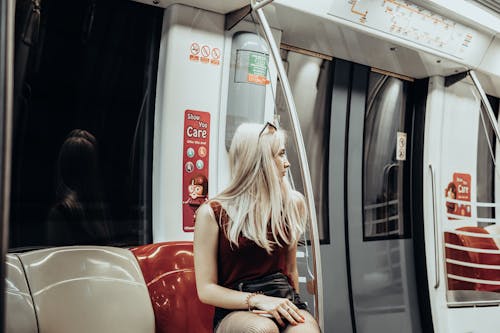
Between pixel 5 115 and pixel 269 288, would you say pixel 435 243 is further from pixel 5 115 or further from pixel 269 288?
pixel 5 115

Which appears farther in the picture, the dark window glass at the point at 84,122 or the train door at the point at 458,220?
the train door at the point at 458,220

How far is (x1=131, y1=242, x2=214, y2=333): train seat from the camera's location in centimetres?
213

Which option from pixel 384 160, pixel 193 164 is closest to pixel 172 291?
pixel 193 164

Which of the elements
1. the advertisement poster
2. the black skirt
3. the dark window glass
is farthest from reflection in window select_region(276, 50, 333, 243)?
the black skirt

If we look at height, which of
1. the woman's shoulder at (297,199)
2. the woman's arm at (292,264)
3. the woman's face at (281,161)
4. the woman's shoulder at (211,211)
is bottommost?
the woman's arm at (292,264)

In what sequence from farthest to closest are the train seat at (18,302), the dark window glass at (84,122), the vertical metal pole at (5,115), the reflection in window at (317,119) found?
the reflection in window at (317,119) < the dark window glass at (84,122) < the train seat at (18,302) < the vertical metal pole at (5,115)

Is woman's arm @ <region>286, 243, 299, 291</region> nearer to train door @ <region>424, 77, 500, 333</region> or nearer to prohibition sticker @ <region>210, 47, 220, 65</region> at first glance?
prohibition sticker @ <region>210, 47, 220, 65</region>

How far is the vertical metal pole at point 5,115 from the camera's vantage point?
2.76ft

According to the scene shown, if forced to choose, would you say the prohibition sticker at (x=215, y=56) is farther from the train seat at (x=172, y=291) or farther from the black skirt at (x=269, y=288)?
the black skirt at (x=269, y=288)

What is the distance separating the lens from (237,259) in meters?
1.87

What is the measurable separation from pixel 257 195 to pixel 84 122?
46.0 inches

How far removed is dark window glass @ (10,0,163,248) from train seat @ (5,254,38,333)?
0.50 metres

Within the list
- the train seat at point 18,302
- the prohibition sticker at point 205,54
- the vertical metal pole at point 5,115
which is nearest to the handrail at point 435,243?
the prohibition sticker at point 205,54

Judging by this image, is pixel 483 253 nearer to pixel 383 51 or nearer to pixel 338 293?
pixel 338 293
